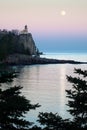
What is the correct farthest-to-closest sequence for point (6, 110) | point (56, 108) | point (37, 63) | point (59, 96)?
point (37, 63), point (59, 96), point (56, 108), point (6, 110)

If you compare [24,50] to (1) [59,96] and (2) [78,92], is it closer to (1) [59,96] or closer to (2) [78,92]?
(1) [59,96]

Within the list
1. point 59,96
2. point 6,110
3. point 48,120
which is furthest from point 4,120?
point 59,96

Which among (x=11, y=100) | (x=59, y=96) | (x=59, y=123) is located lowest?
(x=59, y=96)

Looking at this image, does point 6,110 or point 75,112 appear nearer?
point 6,110

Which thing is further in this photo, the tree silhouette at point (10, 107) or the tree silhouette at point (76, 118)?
the tree silhouette at point (76, 118)

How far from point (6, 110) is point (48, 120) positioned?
2.01 m

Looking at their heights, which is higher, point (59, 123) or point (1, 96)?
point (1, 96)

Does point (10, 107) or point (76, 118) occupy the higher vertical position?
point (10, 107)

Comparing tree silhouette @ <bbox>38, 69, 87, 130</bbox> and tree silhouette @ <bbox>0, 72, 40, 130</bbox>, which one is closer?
tree silhouette @ <bbox>0, 72, 40, 130</bbox>

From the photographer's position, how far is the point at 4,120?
41.2 ft

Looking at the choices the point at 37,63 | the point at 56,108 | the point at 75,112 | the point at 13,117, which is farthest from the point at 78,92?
the point at 37,63

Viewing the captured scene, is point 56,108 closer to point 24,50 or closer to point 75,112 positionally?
point 75,112

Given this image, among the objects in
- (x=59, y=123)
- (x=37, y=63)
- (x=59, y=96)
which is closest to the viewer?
(x=59, y=123)

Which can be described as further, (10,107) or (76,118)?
(76,118)
